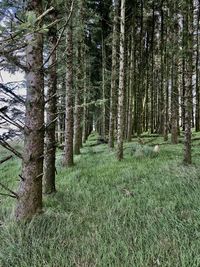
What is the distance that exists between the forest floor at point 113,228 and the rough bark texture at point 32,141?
0.28 metres

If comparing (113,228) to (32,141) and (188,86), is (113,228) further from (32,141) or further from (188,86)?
(188,86)

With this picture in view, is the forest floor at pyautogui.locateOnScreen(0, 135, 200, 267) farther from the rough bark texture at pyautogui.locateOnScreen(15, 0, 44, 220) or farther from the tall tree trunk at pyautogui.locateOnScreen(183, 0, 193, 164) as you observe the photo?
the tall tree trunk at pyautogui.locateOnScreen(183, 0, 193, 164)

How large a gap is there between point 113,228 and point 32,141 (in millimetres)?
1724

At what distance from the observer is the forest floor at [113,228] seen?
338 centimetres

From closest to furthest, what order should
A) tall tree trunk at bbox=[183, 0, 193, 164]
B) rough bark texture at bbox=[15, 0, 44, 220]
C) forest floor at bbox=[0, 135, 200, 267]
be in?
1. forest floor at bbox=[0, 135, 200, 267]
2. rough bark texture at bbox=[15, 0, 44, 220]
3. tall tree trunk at bbox=[183, 0, 193, 164]

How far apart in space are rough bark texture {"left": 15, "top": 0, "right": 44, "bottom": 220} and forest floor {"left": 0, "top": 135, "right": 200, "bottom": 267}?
28 centimetres

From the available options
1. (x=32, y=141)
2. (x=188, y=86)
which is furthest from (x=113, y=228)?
(x=188, y=86)

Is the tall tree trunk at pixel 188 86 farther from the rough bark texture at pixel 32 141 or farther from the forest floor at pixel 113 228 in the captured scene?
the rough bark texture at pixel 32 141

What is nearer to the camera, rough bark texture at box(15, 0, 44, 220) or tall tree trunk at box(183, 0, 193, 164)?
rough bark texture at box(15, 0, 44, 220)

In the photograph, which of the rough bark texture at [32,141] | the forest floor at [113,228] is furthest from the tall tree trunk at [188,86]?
the rough bark texture at [32,141]

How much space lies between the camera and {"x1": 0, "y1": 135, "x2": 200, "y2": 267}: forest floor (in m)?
3.38

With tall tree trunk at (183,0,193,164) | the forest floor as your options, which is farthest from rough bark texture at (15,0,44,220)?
tall tree trunk at (183,0,193,164)

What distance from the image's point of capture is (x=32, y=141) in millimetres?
4789

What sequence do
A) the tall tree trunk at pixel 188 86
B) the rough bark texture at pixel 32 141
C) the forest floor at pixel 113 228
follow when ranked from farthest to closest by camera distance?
the tall tree trunk at pixel 188 86, the rough bark texture at pixel 32 141, the forest floor at pixel 113 228
